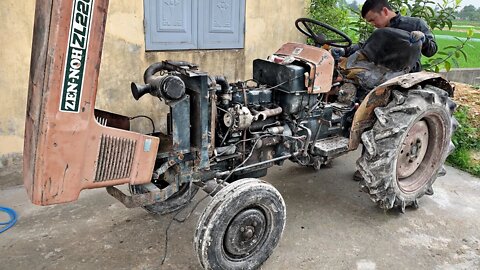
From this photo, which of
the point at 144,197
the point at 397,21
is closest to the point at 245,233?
the point at 144,197

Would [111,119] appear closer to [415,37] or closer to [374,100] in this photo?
[374,100]

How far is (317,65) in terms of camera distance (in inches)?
124

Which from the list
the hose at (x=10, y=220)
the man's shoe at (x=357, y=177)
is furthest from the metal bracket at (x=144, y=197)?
the man's shoe at (x=357, y=177)

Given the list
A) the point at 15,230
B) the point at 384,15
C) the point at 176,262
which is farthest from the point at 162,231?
the point at 384,15

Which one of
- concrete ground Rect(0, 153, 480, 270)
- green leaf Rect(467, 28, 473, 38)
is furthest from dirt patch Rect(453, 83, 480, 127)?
concrete ground Rect(0, 153, 480, 270)

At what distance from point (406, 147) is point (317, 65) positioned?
1.21 m

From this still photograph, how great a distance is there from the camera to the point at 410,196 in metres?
3.55

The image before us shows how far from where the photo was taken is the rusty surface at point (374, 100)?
133 inches

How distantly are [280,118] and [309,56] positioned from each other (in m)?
0.57

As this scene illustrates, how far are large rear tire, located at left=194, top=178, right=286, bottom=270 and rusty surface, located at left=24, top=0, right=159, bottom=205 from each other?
0.76 m

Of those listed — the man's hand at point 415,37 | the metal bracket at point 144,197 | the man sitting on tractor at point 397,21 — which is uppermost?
the man sitting on tractor at point 397,21

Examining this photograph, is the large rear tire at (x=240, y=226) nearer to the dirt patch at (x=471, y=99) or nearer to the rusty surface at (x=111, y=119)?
the rusty surface at (x=111, y=119)

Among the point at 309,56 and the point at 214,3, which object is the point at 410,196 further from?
the point at 214,3

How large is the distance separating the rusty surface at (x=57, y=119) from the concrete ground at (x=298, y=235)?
0.93 meters
